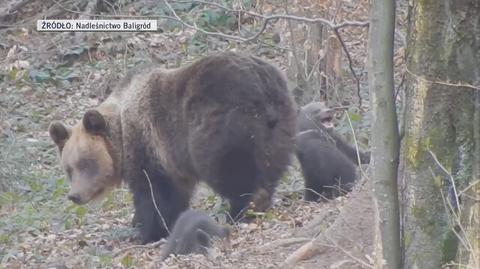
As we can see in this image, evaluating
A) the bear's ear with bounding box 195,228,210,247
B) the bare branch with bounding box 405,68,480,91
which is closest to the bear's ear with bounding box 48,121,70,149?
the bear's ear with bounding box 195,228,210,247

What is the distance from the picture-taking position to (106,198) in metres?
11.2

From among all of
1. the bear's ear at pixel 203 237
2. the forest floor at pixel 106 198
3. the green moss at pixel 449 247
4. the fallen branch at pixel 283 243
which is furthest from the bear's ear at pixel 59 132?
the green moss at pixel 449 247

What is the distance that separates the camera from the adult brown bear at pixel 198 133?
367 inches

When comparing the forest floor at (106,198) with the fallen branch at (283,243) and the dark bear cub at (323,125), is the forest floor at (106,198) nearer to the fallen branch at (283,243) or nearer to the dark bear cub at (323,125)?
the fallen branch at (283,243)

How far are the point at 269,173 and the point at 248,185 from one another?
23 cm

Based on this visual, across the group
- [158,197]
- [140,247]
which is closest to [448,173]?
[140,247]

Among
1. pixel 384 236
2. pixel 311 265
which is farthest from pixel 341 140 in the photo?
pixel 384 236

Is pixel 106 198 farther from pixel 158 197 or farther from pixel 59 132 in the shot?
pixel 158 197

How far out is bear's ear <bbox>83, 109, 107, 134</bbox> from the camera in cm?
1019

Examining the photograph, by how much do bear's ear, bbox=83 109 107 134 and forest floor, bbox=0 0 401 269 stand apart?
805 mm

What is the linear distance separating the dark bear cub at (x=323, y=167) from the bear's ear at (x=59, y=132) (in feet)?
7.61

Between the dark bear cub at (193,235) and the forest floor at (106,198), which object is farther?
the dark bear cub at (193,235)

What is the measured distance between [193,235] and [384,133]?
3.05 metres

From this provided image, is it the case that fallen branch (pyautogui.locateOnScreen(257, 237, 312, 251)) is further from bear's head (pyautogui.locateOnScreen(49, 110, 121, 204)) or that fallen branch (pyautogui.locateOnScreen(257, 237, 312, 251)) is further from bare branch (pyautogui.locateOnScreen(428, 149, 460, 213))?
bear's head (pyautogui.locateOnScreen(49, 110, 121, 204))
